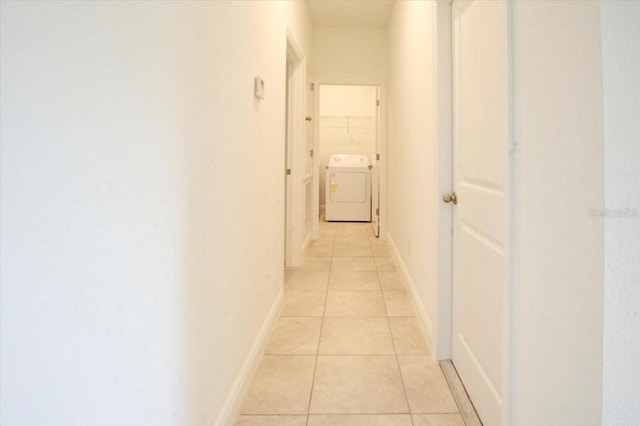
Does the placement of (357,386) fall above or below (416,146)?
below

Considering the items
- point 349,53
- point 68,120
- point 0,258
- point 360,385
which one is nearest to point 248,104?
point 68,120

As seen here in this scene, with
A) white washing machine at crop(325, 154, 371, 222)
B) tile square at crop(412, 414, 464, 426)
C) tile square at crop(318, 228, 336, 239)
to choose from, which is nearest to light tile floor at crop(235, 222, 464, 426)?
tile square at crop(412, 414, 464, 426)

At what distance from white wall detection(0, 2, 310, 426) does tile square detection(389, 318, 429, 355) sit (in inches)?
43.0

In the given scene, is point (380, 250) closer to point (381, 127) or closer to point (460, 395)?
point (381, 127)

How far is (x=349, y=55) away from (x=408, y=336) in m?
3.56

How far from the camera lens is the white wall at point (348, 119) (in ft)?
23.7

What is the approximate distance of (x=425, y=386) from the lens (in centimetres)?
172

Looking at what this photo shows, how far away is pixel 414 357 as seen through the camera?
78.2 inches

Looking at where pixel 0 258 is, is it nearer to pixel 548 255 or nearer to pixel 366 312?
pixel 548 255

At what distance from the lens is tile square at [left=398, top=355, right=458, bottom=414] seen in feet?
5.19

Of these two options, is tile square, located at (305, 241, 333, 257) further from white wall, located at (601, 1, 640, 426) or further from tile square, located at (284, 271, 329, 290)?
white wall, located at (601, 1, 640, 426)

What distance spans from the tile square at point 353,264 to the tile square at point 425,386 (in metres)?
1.65

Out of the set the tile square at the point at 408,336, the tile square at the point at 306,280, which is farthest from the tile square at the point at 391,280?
the tile square at the point at 408,336

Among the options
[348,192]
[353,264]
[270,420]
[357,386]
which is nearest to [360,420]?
[357,386]
